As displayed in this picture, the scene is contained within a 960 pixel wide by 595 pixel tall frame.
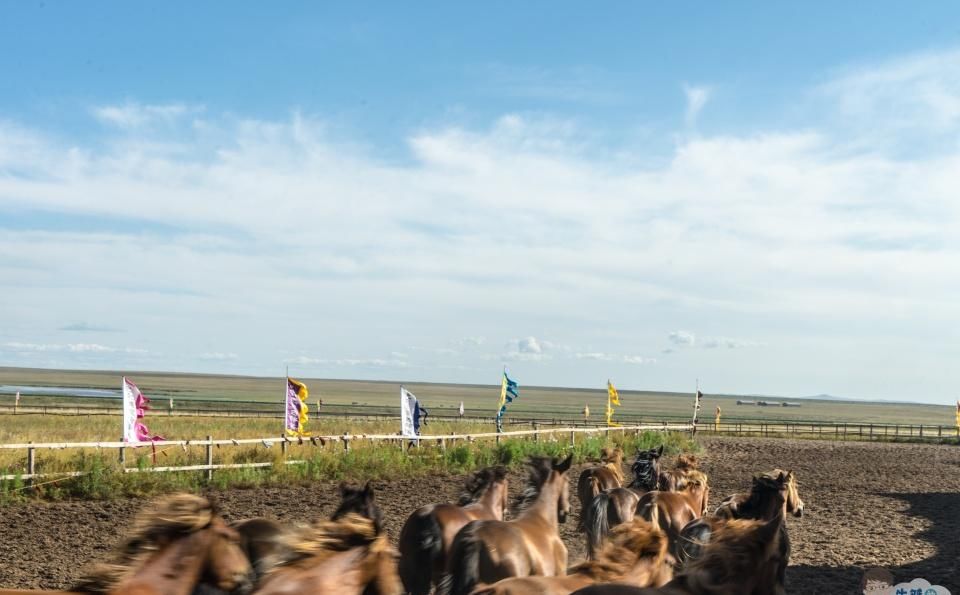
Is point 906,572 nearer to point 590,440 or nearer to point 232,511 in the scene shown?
point 232,511

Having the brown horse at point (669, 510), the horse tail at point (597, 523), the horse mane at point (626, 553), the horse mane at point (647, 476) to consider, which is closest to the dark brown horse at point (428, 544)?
the horse tail at point (597, 523)

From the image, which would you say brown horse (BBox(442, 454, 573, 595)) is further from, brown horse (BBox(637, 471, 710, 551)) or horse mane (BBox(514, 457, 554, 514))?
brown horse (BBox(637, 471, 710, 551))

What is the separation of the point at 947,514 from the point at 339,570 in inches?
711

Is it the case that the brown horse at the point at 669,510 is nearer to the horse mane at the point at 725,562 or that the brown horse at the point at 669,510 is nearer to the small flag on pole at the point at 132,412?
the horse mane at the point at 725,562

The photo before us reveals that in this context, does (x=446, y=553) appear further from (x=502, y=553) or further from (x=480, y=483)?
(x=480, y=483)

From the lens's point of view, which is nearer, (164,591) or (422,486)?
(164,591)

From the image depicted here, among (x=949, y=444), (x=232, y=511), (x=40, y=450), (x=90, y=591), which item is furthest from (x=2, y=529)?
(x=949, y=444)

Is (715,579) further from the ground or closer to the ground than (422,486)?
further from the ground

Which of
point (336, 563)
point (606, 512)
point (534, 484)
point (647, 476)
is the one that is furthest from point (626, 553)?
point (647, 476)

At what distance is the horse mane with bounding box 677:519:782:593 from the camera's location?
13.7ft

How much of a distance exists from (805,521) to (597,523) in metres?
8.53

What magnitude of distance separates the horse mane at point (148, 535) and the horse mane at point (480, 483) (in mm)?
5652

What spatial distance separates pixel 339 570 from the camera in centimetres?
344

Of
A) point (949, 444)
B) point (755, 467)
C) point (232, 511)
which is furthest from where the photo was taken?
point (949, 444)
